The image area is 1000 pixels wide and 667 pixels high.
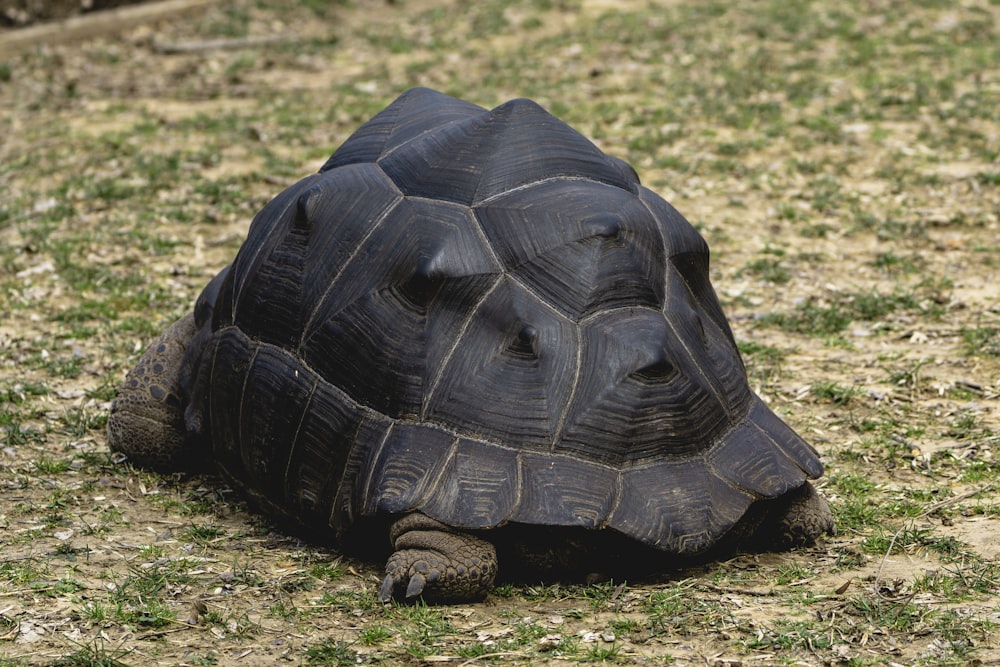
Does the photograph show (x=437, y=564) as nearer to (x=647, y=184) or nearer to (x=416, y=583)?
(x=416, y=583)

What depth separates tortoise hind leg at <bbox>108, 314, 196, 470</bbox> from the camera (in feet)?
13.8

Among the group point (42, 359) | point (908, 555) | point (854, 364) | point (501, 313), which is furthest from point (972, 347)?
point (42, 359)

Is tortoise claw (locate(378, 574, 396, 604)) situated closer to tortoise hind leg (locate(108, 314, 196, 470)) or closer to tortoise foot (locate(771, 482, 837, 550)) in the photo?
tortoise foot (locate(771, 482, 837, 550))

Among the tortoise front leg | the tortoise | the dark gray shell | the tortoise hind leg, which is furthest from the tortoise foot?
the tortoise hind leg

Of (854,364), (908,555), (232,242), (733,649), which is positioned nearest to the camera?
(733,649)

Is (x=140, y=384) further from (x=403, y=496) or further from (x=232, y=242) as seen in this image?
(x=232, y=242)

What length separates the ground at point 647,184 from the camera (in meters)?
3.10

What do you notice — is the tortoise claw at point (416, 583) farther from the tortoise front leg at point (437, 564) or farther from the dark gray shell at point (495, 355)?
the dark gray shell at point (495, 355)

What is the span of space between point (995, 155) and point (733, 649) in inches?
212

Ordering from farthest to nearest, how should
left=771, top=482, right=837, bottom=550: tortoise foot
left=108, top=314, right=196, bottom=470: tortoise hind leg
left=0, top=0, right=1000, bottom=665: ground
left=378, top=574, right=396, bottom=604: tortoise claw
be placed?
left=108, top=314, right=196, bottom=470: tortoise hind leg < left=771, top=482, right=837, bottom=550: tortoise foot < left=378, top=574, right=396, bottom=604: tortoise claw < left=0, top=0, right=1000, bottom=665: ground

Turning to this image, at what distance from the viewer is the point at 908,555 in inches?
136

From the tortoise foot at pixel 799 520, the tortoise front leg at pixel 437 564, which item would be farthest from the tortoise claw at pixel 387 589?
the tortoise foot at pixel 799 520

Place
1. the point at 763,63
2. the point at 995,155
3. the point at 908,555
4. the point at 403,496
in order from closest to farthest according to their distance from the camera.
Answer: the point at 403,496 < the point at 908,555 < the point at 995,155 < the point at 763,63

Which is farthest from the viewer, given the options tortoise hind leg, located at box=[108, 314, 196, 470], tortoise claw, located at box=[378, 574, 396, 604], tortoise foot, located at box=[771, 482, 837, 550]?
tortoise hind leg, located at box=[108, 314, 196, 470]
